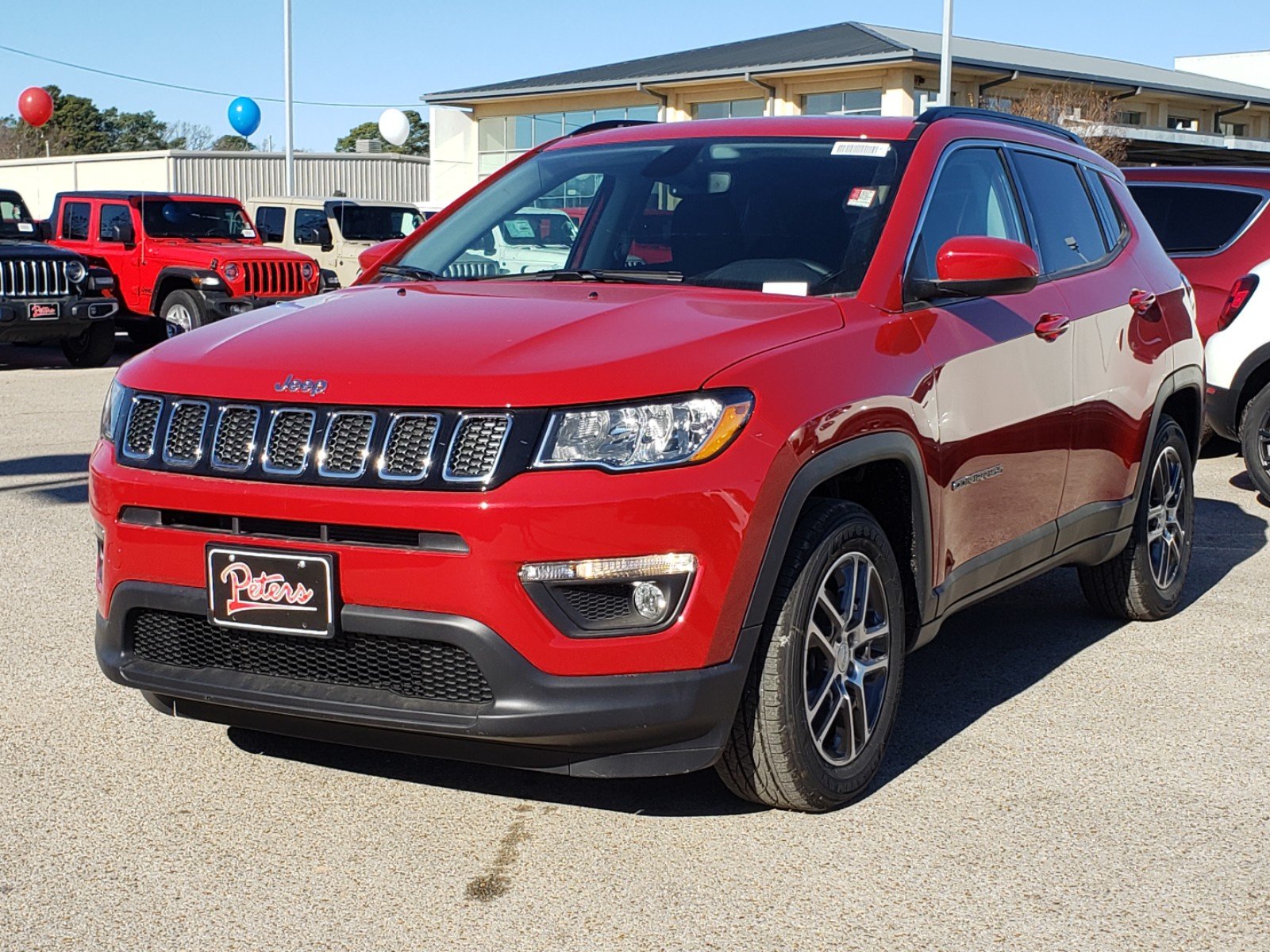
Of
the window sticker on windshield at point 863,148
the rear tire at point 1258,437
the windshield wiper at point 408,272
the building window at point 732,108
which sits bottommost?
the rear tire at point 1258,437

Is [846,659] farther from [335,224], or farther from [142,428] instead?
[335,224]

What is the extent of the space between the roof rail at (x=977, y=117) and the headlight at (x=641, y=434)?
165 cm

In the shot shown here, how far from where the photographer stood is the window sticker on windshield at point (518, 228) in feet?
17.1

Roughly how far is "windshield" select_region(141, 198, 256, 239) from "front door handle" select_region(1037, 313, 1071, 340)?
1488 cm

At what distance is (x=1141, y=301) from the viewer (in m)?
5.83

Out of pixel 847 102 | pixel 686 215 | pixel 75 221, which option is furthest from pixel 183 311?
pixel 847 102

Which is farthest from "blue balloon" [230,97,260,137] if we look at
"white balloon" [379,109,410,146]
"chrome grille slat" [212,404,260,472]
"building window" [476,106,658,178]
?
"chrome grille slat" [212,404,260,472]

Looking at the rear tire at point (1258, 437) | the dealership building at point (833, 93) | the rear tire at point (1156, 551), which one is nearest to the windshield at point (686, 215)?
the rear tire at point (1156, 551)

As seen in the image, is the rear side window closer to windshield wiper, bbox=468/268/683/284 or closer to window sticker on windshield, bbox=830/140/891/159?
window sticker on windshield, bbox=830/140/891/159

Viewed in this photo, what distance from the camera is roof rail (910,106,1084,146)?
4863mm

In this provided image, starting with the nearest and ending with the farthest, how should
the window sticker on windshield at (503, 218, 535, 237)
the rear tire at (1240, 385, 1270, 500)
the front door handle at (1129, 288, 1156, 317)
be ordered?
the window sticker on windshield at (503, 218, 535, 237)
the front door handle at (1129, 288, 1156, 317)
the rear tire at (1240, 385, 1270, 500)

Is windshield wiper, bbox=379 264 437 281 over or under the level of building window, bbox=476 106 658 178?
under

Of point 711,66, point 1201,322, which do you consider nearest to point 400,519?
point 1201,322

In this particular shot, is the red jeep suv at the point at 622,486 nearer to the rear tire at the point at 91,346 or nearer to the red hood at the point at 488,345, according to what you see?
the red hood at the point at 488,345
